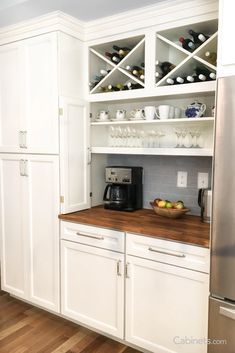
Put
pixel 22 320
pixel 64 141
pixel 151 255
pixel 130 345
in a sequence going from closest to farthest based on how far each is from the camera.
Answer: pixel 151 255 → pixel 130 345 → pixel 64 141 → pixel 22 320

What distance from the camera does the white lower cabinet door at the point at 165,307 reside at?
1825 millimetres

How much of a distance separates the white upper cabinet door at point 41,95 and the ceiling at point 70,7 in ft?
0.59

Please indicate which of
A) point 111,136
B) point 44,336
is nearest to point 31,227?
point 44,336

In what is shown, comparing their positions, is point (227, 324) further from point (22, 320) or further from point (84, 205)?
point (22, 320)

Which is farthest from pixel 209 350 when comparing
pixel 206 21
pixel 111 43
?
pixel 111 43

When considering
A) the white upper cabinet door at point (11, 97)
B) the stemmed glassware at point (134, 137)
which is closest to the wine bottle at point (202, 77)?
the stemmed glassware at point (134, 137)

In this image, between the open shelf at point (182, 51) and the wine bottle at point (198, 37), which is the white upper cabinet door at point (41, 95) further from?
the wine bottle at point (198, 37)

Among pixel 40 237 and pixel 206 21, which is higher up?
pixel 206 21

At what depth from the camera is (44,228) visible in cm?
253

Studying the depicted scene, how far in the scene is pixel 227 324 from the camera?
1641 mm

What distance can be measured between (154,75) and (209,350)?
1765 mm

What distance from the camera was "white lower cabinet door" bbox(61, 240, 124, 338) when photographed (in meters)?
2.16

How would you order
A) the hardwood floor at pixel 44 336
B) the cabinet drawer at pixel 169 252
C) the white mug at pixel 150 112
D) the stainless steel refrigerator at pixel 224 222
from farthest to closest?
the white mug at pixel 150 112
the hardwood floor at pixel 44 336
the cabinet drawer at pixel 169 252
the stainless steel refrigerator at pixel 224 222

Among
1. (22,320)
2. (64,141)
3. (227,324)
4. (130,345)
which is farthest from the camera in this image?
(22,320)
